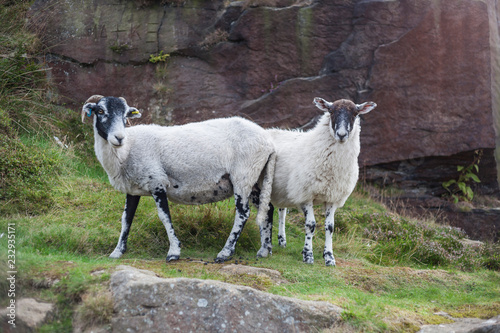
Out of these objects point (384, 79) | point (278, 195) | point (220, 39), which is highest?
point (220, 39)

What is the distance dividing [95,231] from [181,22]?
7.14 meters

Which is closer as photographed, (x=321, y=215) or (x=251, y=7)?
(x=321, y=215)

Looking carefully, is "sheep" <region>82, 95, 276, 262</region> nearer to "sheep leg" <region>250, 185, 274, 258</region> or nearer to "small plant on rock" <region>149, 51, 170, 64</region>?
"sheep leg" <region>250, 185, 274, 258</region>

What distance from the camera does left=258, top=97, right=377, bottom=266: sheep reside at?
755 cm

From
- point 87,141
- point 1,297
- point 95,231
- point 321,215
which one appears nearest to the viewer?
point 1,297

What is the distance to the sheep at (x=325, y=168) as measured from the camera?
24.8 feet

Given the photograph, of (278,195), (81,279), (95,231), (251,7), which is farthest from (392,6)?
(81,279)

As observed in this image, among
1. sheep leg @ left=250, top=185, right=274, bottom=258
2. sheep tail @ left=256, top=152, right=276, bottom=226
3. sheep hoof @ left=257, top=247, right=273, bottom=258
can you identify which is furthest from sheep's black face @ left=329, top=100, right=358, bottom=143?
sheep hoof @ left=257, top=247, right=273, bottom=258

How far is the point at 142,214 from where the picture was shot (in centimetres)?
888

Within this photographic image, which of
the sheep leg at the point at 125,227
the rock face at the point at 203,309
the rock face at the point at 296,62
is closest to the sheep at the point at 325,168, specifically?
the sheep leg at the point at 125,227

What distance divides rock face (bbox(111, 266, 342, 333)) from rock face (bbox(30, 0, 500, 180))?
7565 millimetres

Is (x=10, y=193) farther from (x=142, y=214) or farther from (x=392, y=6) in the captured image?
(x=392, y=6)

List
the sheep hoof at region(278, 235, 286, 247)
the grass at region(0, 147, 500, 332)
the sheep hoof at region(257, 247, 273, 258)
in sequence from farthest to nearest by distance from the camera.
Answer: the sheep hoof at region(278, 235, 286, 247) < the sheep hoof at region(257, 247, 273, 258) < the grass at region(0, 147, 500, 332)

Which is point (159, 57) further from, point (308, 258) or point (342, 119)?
Result: point (308, 258)
